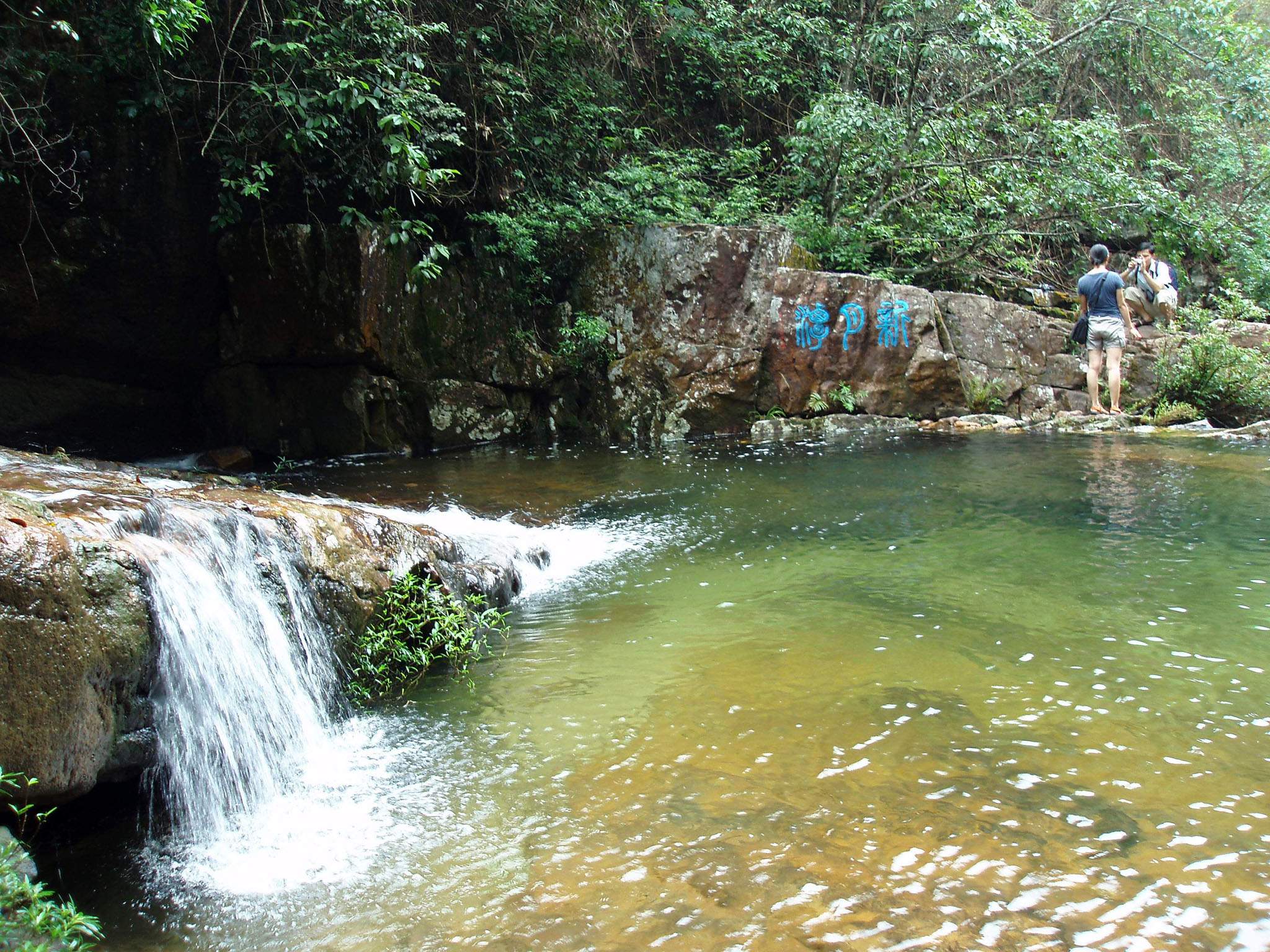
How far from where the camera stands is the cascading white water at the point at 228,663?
10.8ft

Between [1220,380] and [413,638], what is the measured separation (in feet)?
39.4

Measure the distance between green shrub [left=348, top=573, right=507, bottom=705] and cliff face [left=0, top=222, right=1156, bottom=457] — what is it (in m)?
6.60

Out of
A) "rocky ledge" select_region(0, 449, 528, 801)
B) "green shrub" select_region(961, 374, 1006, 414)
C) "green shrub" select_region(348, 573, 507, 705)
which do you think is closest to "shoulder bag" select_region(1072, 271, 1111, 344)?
"green shrub" select_region(961, 374, 1006, 414)

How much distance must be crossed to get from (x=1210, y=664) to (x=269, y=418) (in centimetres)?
1023

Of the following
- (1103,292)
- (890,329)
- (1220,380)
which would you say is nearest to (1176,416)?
(1220,380)

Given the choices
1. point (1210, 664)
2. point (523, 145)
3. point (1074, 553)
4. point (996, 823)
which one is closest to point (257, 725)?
point (996, 823)

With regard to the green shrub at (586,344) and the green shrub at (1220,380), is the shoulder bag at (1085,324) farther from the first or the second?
the green shrub at (586,344)

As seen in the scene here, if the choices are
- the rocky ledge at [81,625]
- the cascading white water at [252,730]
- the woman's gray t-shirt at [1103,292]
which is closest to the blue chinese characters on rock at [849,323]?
the woman's gray t-shirt at [1103,292]

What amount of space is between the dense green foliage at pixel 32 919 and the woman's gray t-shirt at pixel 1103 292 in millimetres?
12409

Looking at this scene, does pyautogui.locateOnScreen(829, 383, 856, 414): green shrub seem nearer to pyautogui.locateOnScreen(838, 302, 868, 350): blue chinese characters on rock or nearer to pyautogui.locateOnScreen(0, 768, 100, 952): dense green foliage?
pyautogui.locateOnScreen(838, 302, 868, 350): blue chinese characters on rock

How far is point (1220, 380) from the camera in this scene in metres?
12.2

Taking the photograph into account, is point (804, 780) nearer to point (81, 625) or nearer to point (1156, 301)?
point (81, 625)

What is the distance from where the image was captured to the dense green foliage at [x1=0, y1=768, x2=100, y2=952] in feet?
7.36

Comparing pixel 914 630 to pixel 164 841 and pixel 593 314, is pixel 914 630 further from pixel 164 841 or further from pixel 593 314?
pixel 593 314
